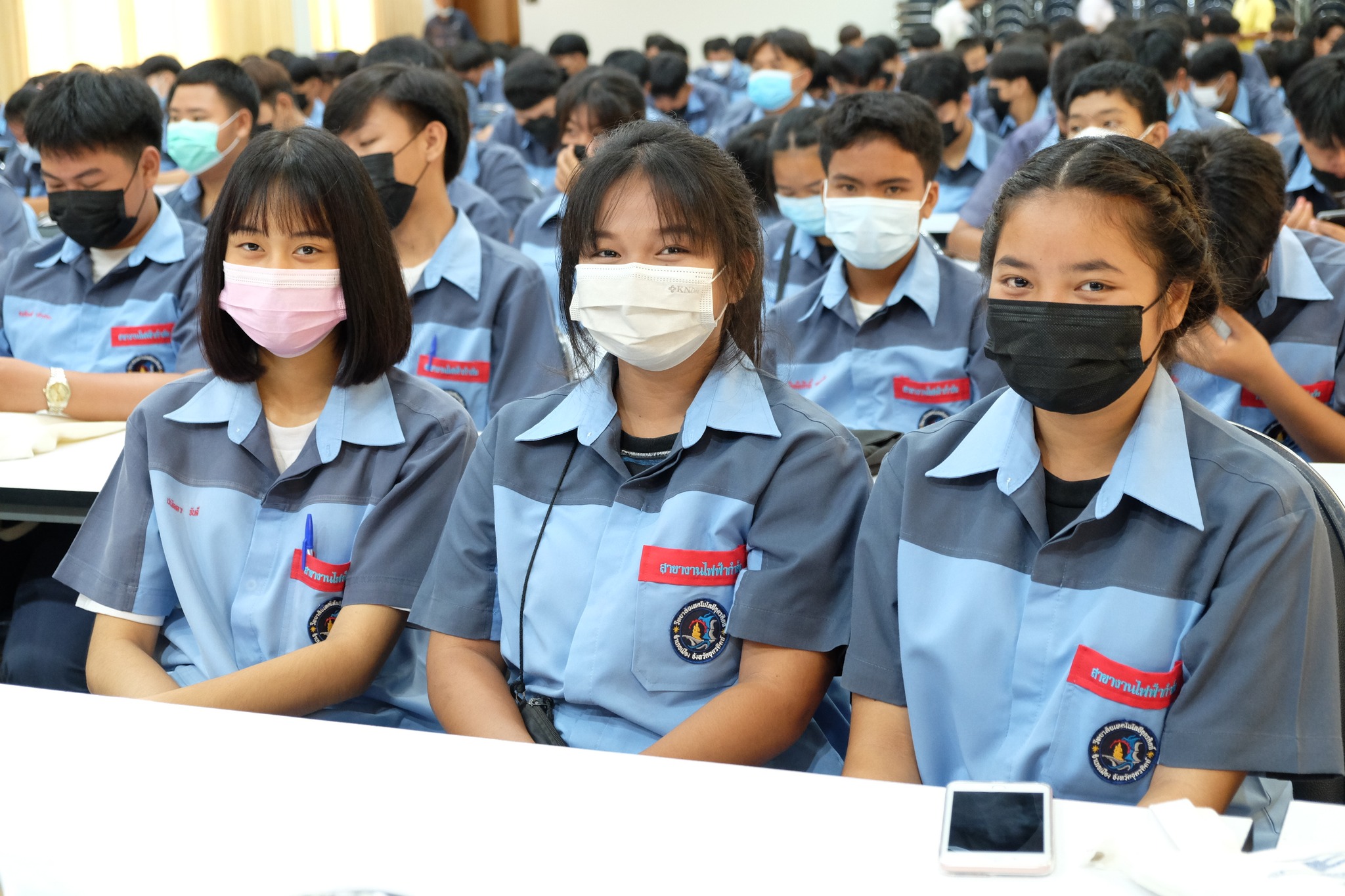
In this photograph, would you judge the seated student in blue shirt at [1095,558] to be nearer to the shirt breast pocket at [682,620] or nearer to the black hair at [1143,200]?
the black hair at [1143,200]

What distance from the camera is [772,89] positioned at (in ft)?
23.2

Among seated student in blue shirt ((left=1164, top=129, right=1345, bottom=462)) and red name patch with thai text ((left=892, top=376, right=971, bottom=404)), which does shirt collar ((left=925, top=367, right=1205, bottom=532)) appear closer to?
seated student in blue shirt ((left=1164, top=129, right=1345, bottom=462))

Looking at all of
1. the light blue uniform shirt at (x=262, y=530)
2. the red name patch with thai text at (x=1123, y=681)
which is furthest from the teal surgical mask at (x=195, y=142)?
the red name patch with thai text at (x=1123, y=681)

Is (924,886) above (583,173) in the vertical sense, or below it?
below

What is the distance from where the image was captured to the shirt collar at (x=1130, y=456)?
1.27 meters

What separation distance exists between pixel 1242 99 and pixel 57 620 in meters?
6.71

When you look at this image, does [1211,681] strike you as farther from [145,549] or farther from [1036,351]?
[145,549]

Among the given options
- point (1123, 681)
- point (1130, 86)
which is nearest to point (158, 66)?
point (1130, 86)

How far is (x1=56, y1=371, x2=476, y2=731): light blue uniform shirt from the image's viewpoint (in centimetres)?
171

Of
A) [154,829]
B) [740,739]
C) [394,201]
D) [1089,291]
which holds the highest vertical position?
[1089,291]

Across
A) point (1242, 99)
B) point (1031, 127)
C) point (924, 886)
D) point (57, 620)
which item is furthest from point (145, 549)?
point (1242, 99)

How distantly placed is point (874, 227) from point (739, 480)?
1.27 m

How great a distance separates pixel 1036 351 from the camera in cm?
135

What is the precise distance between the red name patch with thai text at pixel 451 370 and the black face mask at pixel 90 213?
2.50 feet
